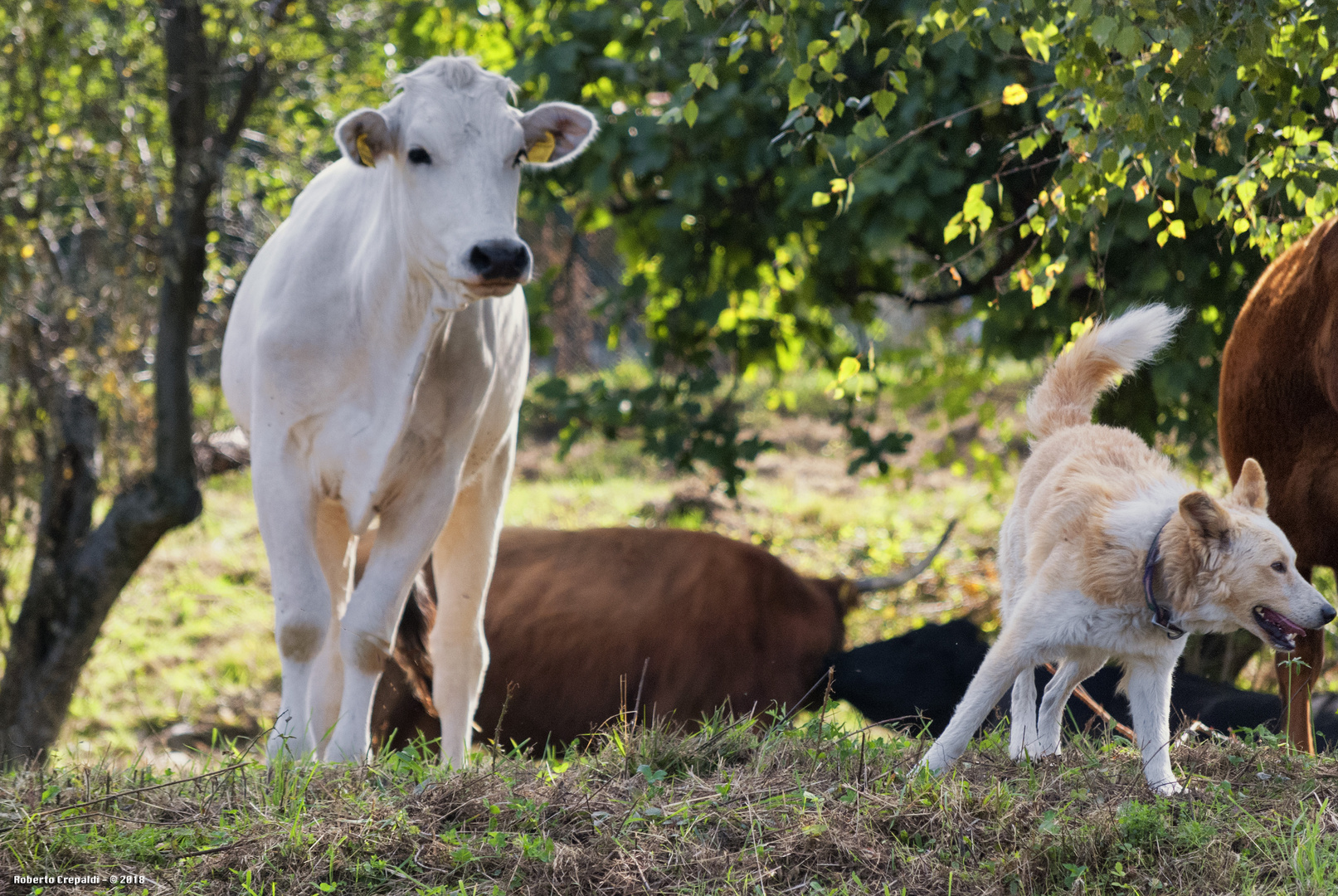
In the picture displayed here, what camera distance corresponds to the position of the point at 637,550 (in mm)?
6316

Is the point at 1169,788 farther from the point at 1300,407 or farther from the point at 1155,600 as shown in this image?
the point at 1300,407

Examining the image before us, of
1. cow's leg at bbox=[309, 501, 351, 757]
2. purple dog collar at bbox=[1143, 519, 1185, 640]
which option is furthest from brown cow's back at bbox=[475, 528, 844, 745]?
purple dog collar at bbox=[1143, 519, 1185, 640]

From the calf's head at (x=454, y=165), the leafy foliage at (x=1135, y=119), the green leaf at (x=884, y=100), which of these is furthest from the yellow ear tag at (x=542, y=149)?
the green leaf at (x=884, y=100)

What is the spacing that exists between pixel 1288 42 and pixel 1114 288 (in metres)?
2.59

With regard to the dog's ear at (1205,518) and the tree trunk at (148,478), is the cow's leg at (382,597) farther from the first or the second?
the tree trunk at (148,478)

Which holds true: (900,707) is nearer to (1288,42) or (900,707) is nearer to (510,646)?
(510,646)

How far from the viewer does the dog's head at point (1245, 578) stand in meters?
3.15

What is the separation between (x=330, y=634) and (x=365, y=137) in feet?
5.19

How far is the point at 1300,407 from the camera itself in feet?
12.9

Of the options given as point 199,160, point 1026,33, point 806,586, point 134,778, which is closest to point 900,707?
point 806,586

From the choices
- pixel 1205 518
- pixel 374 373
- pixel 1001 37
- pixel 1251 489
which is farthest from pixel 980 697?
pixel 374 373

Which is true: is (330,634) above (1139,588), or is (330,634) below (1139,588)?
below

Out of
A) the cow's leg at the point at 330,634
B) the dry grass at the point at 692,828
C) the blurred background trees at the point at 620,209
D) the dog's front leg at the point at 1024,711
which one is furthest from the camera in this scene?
the blurred background trees at the point at 620,209

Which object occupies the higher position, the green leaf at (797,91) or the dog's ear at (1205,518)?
the green leaf at (797,91)
